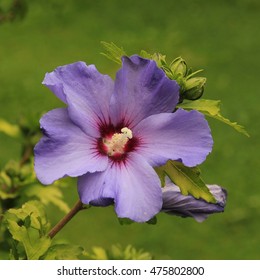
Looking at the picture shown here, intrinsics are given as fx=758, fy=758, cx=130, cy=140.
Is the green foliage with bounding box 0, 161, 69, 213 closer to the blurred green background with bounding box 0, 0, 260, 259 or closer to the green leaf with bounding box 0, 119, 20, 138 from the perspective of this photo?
the green leaf with bounding box 0, 119, 20, 138

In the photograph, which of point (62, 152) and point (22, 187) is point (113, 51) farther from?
point (22, 187)

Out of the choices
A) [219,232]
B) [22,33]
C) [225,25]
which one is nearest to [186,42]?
[225,25]

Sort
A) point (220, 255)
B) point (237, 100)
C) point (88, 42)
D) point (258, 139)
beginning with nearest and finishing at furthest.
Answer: point (220, 255), point (258, 139), point (237, 100), point (88, 42)

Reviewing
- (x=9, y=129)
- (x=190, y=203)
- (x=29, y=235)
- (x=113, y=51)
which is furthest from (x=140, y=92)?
(x=9, y=129)

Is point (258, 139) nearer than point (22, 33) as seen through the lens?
Yes

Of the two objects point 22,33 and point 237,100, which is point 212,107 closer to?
point 237,100

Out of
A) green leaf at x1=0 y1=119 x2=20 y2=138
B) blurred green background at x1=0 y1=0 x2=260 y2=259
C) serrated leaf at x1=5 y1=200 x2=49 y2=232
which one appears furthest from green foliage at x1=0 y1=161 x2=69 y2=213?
blurred green background at x1=0 y1=0 x2=260 y2=259

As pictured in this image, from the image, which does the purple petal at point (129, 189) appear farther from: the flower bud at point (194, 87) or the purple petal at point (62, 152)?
the flower bud at point (194, 87)
